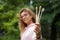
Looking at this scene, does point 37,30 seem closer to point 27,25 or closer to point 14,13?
point 27,25

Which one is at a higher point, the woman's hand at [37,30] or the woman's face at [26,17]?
the woman's face at [26,17]

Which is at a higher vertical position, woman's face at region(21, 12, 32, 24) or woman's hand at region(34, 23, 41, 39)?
Result: woman's face at region(21, 12, 32, 24)

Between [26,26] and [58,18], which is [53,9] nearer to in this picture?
[58,18]

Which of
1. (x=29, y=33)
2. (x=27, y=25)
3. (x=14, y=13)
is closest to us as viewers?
(x=29, y=33)

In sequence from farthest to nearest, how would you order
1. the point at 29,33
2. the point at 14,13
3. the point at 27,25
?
the point at 14,13
the point at 27,25
the point at 29,33

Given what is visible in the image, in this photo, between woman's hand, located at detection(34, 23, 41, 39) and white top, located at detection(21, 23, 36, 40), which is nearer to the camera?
woman's hand, located at detection(34, 23, 41, 39)

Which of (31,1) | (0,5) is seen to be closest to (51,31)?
(31,1)

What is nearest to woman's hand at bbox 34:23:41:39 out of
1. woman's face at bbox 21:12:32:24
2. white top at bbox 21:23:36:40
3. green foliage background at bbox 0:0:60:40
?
white top at bbox 21:23:36:40

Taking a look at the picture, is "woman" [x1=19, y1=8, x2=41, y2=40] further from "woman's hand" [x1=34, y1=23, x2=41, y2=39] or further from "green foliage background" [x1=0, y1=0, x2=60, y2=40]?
"green foliage background" [x1=0, y1=0, x2=60, y2=40]

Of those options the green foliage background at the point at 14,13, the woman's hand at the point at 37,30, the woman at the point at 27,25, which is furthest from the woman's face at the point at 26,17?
→ the green foliage background at the point at 14,13

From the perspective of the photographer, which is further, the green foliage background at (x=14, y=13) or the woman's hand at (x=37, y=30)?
the green foliage background at (x=14, y=13)

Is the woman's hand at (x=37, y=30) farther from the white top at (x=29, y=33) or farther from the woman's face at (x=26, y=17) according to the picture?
the woman's face at (x=26, y=17)

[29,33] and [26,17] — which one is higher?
[26,17]

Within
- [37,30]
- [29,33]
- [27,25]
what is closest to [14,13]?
[27,25]
